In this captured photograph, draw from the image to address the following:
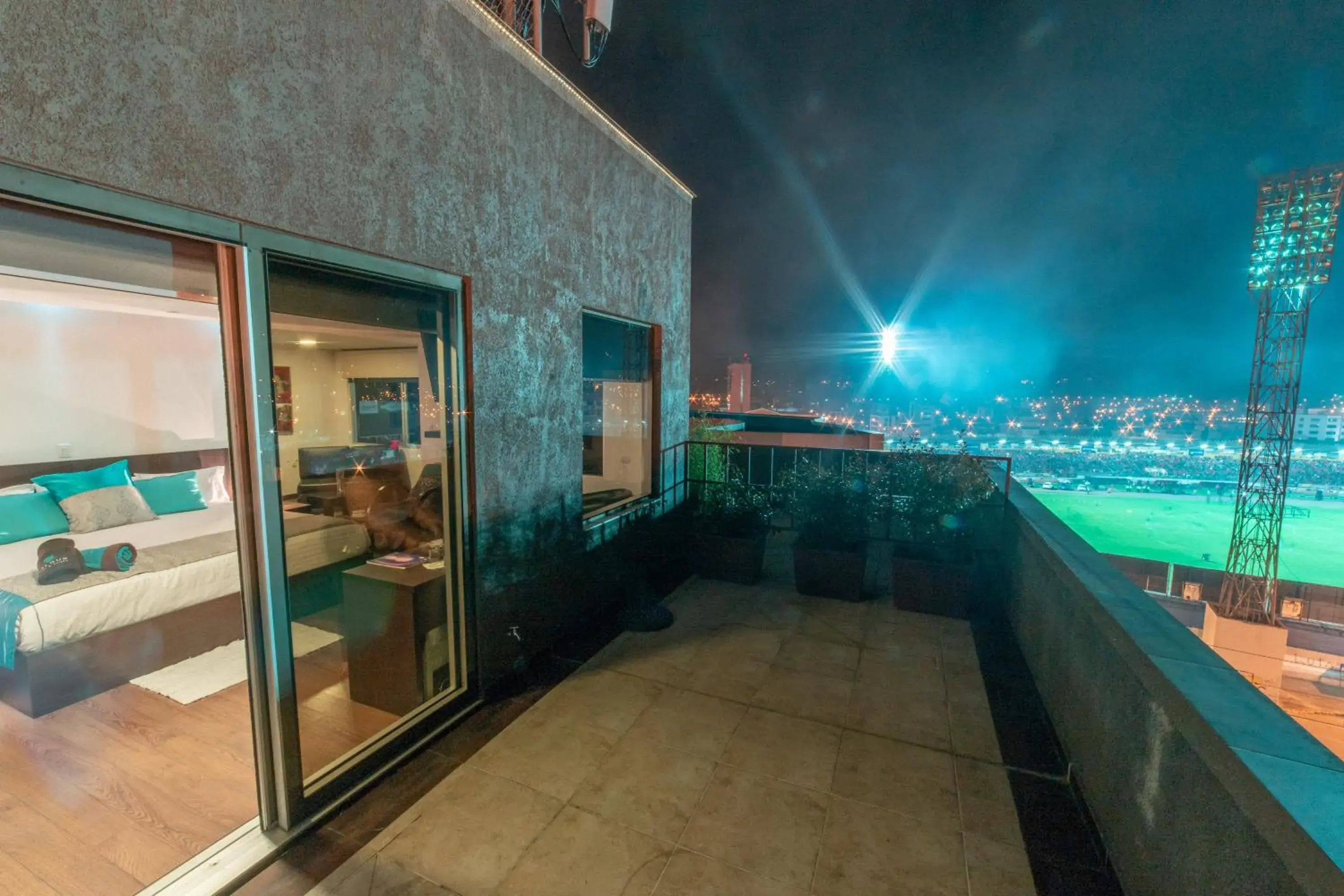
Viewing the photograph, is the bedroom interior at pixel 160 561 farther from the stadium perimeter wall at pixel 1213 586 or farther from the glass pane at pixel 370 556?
the stadium perimeter wall at pixel 1213 586

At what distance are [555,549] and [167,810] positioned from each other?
6.31ft

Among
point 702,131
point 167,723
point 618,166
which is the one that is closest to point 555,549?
point 167,723

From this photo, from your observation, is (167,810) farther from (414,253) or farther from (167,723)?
(414,253)

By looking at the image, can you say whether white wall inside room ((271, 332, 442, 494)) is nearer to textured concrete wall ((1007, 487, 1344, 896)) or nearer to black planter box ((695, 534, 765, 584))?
black planter box ((695, 534, 765, 584))

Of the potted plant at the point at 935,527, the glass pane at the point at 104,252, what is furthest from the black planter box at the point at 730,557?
the glass pane at the point at 104,252

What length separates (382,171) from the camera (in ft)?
6.46

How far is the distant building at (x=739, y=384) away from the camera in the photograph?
1873 centimetres

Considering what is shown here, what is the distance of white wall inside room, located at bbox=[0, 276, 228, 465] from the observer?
3.83 meters

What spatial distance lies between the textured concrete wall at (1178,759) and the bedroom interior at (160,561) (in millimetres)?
2694

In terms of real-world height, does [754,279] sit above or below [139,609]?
above

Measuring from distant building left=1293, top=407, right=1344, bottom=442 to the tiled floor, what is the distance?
30.0 meters

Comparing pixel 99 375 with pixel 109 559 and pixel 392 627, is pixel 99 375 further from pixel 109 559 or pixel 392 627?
pixel 392 627

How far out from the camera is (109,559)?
2.86 metres

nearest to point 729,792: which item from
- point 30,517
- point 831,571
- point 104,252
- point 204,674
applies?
point 831,571
